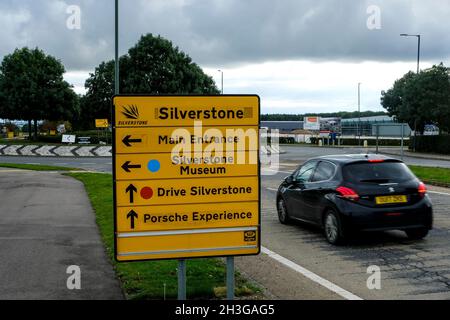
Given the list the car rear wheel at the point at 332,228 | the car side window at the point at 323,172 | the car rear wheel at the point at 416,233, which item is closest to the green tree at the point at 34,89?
the car side window at the point at 323,172

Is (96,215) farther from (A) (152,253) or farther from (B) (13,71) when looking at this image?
(B) (13,71)

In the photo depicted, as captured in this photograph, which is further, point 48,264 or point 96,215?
point 96,215

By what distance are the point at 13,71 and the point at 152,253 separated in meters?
66.2

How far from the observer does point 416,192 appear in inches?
388

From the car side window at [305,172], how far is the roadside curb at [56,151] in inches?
1323

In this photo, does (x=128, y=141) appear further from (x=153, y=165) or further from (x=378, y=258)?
(x=378, y=258)

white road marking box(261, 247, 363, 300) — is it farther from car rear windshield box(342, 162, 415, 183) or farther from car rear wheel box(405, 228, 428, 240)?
car rear wheel box(405, 228, 428, 240)

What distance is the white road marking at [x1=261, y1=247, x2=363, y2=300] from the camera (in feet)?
22.0

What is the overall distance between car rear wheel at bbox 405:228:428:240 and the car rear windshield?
0.93m

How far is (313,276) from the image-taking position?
7.64m

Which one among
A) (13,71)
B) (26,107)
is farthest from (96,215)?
(13,71)

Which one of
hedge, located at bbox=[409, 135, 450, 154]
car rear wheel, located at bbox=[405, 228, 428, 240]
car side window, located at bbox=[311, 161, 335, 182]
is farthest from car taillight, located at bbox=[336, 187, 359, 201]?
hedge, located at bbox=[409, 135, 450, 154]
